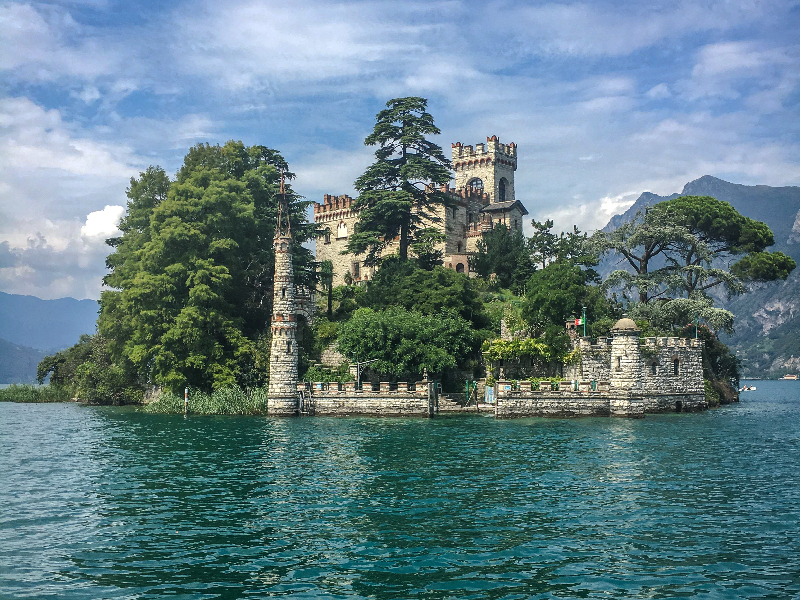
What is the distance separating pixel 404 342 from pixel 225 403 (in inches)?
446

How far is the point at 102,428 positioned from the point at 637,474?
26.1 meters

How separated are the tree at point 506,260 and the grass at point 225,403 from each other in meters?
24.1

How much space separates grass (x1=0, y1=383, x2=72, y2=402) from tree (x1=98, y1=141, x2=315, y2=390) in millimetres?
12039

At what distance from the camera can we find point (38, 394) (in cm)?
6625

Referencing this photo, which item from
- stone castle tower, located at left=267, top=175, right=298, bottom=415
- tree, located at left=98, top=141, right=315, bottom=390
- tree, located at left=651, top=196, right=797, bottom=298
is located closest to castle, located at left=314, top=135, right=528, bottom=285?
tree, located at left=98, top=141, right=315, bottom=390

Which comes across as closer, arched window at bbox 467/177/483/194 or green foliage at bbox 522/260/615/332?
green foliage at bbox 522/260/615/332

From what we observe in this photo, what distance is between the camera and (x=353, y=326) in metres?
46.2

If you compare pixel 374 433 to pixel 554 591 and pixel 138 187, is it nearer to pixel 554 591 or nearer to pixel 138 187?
pixel 554 591

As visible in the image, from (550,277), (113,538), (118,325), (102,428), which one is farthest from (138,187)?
(113,538)

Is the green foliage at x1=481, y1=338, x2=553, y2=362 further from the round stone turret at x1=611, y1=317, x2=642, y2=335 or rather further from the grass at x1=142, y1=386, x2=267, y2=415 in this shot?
the grass at x1=142, y1=386, x2=267, y2=415

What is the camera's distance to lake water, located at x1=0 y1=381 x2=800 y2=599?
1288 cm

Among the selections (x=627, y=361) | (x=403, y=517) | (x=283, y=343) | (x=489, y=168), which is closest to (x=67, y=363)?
(x=283, y=343)

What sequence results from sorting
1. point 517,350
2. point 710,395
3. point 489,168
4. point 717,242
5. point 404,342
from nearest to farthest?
point 404,342
point 517,350
point 710,395
point 717,242
point 489,168

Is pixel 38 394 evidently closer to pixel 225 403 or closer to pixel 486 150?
pixel 225 403
